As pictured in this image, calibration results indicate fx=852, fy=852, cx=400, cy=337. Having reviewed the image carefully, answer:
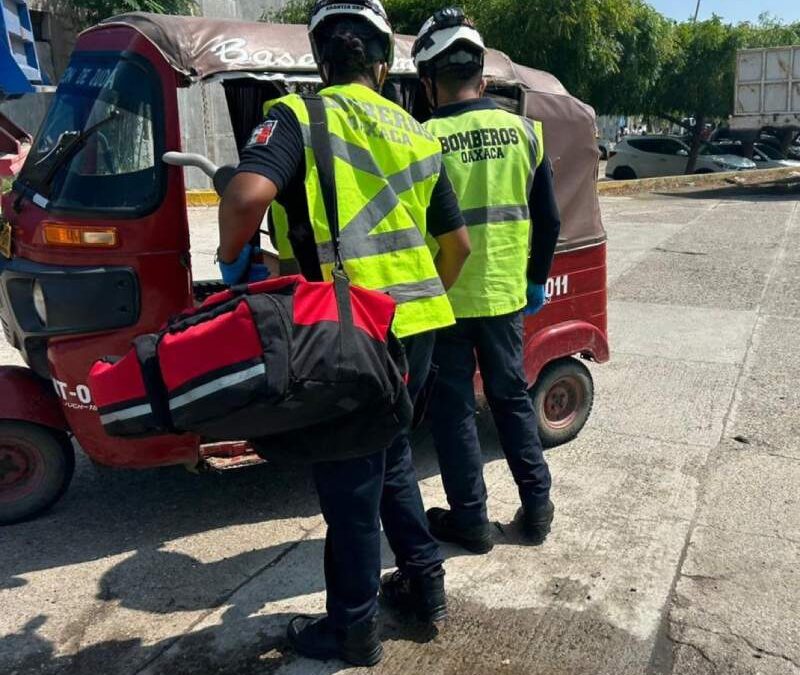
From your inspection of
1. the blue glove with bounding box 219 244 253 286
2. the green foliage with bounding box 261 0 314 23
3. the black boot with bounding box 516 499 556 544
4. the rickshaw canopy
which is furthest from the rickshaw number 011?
the green foliage with bounding box 261 0 314 23

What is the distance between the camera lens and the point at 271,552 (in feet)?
11.7

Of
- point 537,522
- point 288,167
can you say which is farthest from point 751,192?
point 288,167

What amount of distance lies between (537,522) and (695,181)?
67.8 ft

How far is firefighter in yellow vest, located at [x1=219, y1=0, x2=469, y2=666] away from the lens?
2.32m

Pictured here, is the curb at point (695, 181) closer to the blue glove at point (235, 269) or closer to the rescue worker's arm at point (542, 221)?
the rescue worker's arm at point (542, 221)

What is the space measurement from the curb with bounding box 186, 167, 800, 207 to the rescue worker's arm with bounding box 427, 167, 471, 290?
18.1m

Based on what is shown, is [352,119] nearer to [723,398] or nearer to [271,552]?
[271,552]

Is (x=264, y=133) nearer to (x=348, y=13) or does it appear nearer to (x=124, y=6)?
(x=348, y=13)

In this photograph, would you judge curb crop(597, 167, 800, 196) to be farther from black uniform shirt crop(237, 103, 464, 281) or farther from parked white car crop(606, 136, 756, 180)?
black uniform shirt crop(237, 103, 464, 281)

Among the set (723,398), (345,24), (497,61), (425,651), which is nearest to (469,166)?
(345,24)

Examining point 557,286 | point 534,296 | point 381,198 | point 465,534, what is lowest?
point 465,534

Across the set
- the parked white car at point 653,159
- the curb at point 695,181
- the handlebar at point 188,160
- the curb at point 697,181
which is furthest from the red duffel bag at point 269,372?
the parked white car at point 653,159

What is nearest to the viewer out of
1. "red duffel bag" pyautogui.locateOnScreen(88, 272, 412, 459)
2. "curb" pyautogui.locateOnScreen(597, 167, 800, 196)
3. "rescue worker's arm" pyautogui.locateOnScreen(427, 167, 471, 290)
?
"red duffel bag" pyautogui.locateOnScreen(88, 272, 412, 459)

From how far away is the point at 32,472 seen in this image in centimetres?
Answer: 375
